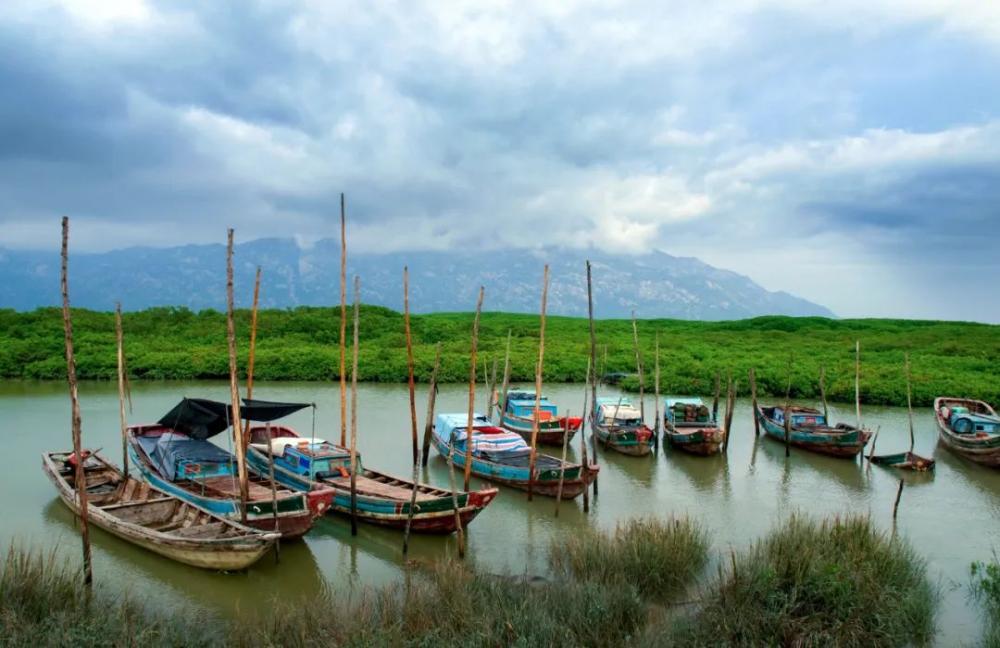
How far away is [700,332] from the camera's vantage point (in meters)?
69.6

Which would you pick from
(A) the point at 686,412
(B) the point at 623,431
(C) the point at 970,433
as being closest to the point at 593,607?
(B) the point at 623,431

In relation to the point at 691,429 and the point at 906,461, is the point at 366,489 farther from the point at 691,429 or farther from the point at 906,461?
the point at 906,461

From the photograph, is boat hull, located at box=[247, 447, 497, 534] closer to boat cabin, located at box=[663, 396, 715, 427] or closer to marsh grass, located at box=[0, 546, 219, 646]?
marsh grass, located at box=[0, 546, 219, 646]

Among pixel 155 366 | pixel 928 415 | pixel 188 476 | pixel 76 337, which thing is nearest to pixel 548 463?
pixel 188 476

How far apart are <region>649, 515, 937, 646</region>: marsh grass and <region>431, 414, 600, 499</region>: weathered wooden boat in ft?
20.6

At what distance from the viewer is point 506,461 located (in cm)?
2105

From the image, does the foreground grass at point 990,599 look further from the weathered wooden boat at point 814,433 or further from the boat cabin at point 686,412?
the boat cabin at point 686,412

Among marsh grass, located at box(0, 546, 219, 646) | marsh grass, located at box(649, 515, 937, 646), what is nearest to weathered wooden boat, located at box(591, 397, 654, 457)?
marsh grass, located at box(649, 515, 937, 646)

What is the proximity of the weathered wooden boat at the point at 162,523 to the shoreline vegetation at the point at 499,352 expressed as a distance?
2421cm

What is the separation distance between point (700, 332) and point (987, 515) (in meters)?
50.4

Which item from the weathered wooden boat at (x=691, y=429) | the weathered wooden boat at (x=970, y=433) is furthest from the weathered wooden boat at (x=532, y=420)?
the weathered wooden boat at (x=970, y=433)

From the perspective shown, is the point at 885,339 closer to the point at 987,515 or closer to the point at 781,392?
the point at 781,392

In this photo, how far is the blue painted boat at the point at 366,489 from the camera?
15.7 metres

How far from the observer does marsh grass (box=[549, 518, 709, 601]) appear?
41.4ft
